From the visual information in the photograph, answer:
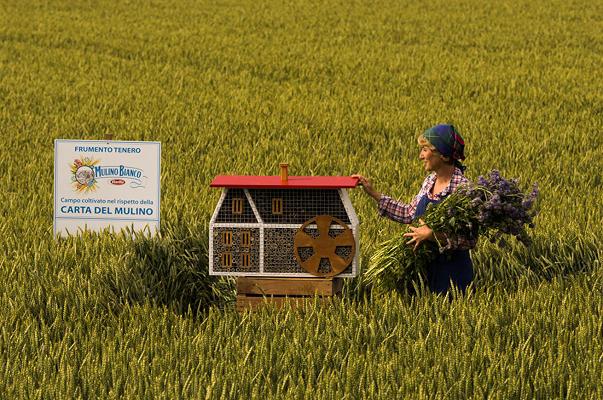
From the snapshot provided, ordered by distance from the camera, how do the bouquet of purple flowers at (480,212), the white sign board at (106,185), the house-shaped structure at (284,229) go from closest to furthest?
the bouquet of purple flowers at (480,212)
the house-shaped structure at (284,229)
the white sign board at (106,185)

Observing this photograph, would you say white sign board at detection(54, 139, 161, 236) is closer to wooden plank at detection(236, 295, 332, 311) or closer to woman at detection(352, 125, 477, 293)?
wooden plank at detection(236, 295, 332, 311)

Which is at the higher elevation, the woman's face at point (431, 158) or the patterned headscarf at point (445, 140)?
the patterned headscarf at point (445, 140)

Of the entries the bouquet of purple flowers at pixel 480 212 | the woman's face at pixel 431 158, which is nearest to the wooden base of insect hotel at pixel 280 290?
the bouquet of purple flowers at pixel 480 212

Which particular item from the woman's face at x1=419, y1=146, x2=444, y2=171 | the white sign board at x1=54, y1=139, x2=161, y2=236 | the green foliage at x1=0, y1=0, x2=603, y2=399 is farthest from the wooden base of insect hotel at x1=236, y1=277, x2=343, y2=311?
the white sign board at x1=54, y1=139, x2=161, y2=236

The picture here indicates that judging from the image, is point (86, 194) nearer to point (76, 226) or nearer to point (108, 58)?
point (76, 226)

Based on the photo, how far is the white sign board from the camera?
6543mm

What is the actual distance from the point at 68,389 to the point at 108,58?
1332cm

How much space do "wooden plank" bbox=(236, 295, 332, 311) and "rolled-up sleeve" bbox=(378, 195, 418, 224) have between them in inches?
21.7

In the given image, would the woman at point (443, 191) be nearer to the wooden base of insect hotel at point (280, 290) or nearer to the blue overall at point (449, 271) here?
the blue overall at point (449, 271)

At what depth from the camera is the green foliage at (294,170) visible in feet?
14.4

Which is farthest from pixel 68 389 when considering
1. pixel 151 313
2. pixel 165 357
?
pixel 151 313

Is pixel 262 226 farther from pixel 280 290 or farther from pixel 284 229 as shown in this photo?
pixel 280 290

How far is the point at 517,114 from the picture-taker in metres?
12.7

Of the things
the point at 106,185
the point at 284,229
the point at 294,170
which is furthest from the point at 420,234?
the point at 294,170
